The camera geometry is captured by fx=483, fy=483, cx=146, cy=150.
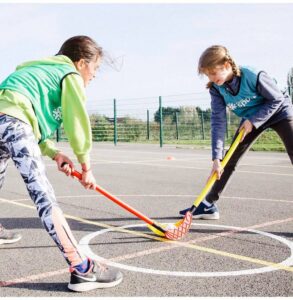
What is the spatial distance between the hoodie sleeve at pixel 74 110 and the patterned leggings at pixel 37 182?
26cm

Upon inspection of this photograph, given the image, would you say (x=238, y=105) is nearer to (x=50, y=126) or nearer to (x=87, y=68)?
(x=87, y=68)

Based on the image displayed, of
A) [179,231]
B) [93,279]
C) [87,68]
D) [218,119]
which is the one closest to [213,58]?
[218,119]

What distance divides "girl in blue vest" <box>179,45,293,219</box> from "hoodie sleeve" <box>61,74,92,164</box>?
1.65m

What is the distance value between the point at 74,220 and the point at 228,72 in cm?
210

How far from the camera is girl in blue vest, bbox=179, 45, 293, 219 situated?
430 cm

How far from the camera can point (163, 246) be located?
3.85 metres

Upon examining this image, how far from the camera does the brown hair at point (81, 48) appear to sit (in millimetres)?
3164

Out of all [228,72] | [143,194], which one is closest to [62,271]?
[228,72]

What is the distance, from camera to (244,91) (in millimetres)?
4449

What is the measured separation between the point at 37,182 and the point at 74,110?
0.49 metres

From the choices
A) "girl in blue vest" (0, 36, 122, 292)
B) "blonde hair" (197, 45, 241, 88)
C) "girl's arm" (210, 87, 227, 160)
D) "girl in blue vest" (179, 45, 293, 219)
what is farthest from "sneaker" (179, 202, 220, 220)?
"girl in blue vest" (0, 36, 122, 292)

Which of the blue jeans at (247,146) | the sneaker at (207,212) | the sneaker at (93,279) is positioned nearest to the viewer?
the sneaker at (93,279)

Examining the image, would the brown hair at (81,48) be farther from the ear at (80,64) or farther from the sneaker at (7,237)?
the sneaker at (7,237)

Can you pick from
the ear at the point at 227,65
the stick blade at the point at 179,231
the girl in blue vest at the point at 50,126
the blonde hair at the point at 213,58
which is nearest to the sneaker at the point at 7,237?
the girl in blue vest at the point at 50,126
